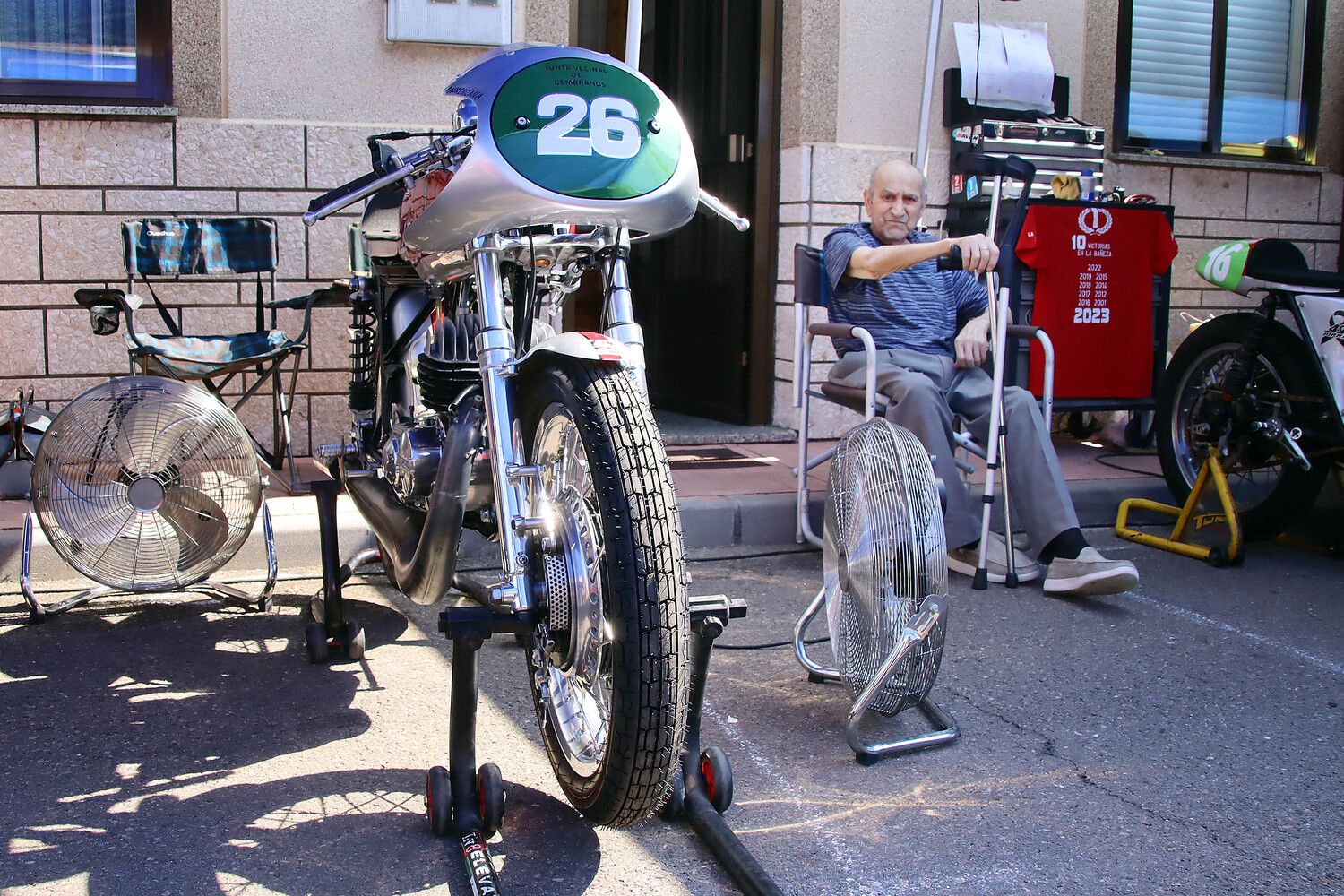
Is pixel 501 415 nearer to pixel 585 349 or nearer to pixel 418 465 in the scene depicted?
pixel 585 349

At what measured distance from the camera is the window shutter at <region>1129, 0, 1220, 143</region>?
7.00m

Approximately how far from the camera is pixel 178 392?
3.57m

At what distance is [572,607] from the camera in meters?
2.20

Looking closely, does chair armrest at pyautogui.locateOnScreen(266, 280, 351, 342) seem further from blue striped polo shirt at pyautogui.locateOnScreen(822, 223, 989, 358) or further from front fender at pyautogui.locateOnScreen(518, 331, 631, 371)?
front fender at pyautogui.locateOnScreen(518, 331, 631, 371)

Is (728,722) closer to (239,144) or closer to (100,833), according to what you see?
(100,833)

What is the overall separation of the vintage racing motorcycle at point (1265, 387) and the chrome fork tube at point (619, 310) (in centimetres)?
313

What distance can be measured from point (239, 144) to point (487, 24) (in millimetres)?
1200

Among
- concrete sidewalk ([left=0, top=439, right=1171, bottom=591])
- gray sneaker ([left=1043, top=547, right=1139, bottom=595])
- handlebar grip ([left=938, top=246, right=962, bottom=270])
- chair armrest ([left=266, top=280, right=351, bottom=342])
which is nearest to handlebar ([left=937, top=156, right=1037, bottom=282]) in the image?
handlebar grip ([left=938, top=246, right=962, bottom=270])

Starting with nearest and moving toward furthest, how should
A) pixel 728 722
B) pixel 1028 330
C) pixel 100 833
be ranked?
pixel 100 833 → pixel 728 722 → pixel 1028 330

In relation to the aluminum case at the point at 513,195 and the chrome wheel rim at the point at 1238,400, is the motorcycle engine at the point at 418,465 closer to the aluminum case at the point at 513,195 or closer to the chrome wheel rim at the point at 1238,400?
the aluminum case at the point at 513,195

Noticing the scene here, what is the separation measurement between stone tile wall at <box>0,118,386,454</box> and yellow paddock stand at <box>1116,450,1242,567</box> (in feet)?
11.1

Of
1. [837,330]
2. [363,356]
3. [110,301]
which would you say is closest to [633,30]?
[363,356]

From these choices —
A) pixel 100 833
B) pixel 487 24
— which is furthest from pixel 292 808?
pixel 487 24

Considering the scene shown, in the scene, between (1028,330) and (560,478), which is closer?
(560,478)
